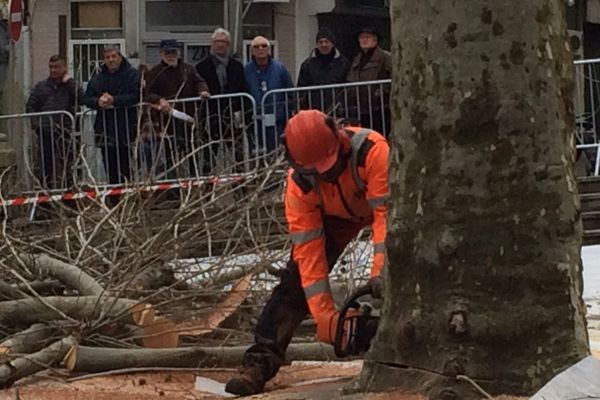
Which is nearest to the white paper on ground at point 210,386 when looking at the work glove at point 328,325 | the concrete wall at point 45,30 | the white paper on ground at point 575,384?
the work glove at point 328,325

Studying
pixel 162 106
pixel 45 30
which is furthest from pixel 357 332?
pixel 45 30

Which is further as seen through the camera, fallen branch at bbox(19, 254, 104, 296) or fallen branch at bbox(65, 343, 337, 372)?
fallen branch at bbox(19, 254, 104, 296)

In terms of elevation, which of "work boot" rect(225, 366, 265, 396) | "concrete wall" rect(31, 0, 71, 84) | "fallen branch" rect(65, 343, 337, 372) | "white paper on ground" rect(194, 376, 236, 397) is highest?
"concrete wall" rect(31, 0, 71, 84)

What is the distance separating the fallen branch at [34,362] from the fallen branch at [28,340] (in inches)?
5.8

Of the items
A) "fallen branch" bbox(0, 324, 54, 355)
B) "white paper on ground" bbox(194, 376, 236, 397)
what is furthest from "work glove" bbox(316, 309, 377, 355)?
"fallen branch" bbox(0, 324, 54, 355)

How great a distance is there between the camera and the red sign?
1093cm

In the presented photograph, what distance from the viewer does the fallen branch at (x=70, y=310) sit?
6.62 meters

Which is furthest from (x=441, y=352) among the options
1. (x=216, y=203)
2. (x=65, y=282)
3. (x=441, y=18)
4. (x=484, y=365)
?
(x=216, y=203)

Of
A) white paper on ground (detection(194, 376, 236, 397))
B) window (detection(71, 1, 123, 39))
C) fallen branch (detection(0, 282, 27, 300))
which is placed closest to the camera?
white paper on ground (detection(194, 376, 236, 397))

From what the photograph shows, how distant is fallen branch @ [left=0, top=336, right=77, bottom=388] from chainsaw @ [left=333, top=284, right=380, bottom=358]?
1546 millimetres

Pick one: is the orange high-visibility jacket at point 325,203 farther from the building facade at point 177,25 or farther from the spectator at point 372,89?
the building facade at point 177,25

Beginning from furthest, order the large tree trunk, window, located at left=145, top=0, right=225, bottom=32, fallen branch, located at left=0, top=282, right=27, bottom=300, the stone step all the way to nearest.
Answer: window, located at left=145, top=0, right=225, bottom=32
the stone step
fallen branch, located at left=0, top=282, right=27, bottom=300
the large tree trunk

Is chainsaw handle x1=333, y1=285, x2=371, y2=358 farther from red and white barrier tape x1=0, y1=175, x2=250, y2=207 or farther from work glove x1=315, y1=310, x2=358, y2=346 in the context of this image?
red and white barrier tape x1=0, y1=175, x2=250, y2=207

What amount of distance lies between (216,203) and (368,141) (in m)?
2.89
